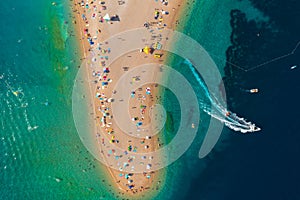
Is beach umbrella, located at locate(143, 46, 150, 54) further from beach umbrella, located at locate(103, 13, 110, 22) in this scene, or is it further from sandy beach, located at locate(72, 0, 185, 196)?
beach umbrella, located at locate(103, 13, 110, 22)

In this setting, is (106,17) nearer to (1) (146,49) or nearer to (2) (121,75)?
(1) (146,49)

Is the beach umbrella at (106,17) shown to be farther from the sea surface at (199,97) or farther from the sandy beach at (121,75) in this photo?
the sea surface at (199,97)

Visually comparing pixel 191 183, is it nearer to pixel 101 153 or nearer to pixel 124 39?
pixel 101 153

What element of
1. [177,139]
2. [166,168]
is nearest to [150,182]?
[166,168]

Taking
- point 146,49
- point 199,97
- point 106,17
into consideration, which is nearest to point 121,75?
point 146,49

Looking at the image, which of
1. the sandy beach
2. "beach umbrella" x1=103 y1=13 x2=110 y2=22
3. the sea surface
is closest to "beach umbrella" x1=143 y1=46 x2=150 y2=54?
the sandy beach

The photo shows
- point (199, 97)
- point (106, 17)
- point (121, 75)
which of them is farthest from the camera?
point (106, 17)
